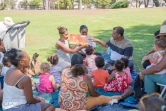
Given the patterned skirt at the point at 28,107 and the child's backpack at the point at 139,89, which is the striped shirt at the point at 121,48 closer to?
the child's backpack at the point at 139,89

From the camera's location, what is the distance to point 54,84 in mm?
5426

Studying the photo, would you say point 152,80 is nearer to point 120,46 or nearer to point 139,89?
point 139,89

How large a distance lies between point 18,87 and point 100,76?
7.36ft

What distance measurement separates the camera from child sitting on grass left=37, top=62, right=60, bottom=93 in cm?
537

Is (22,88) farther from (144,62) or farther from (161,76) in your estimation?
(144,62)

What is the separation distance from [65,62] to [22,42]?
3.76m

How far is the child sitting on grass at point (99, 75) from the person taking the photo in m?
5.39

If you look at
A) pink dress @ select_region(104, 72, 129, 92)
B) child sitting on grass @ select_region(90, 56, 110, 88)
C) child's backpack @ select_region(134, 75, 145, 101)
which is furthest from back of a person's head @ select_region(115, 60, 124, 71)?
child's backpack @ select_region(134, 75, 145, 101)

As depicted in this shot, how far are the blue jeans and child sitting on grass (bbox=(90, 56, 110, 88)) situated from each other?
1.12m

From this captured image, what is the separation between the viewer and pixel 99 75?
5422mm

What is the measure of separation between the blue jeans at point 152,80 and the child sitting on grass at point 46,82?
1.91 metres

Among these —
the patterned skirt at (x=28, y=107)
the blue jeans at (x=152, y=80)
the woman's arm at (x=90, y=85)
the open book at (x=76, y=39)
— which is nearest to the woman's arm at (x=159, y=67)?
the blue jeans at (x=152, y=80)

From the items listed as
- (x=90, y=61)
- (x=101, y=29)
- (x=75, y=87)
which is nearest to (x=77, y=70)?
(x=75, y=87)

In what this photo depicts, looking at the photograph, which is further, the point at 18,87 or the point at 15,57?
the point at 15,57
